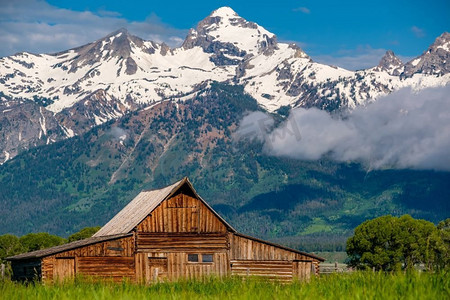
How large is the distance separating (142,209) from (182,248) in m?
5.06

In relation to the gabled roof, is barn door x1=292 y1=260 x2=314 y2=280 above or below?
below

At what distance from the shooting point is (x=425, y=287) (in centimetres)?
1758

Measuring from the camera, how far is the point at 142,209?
63875mm

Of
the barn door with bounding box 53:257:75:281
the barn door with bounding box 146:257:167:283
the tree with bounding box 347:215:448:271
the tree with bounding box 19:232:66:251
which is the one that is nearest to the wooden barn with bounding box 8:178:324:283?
the barn door with bounding box 146:257:167:283

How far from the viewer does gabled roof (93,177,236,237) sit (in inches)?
2371

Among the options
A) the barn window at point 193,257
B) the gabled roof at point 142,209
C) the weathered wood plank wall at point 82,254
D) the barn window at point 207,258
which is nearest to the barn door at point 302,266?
the gabled roof at point 142,209

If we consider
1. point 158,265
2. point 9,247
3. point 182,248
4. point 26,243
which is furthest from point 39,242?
point 182,248

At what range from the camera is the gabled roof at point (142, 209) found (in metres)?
60.2

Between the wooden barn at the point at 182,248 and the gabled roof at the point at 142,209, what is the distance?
0.31 feet

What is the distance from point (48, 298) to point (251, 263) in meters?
43.9

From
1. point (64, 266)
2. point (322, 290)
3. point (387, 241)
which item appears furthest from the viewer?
point (387, 241)

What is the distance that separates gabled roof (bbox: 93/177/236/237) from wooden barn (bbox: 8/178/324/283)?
3.7 inches

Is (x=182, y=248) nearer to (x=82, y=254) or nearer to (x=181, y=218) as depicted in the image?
(x=181, y=218)

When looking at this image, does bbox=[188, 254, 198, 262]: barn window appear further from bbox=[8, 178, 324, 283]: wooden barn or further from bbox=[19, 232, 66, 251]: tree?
bbox=[19, 232, 66, 251]: tree
